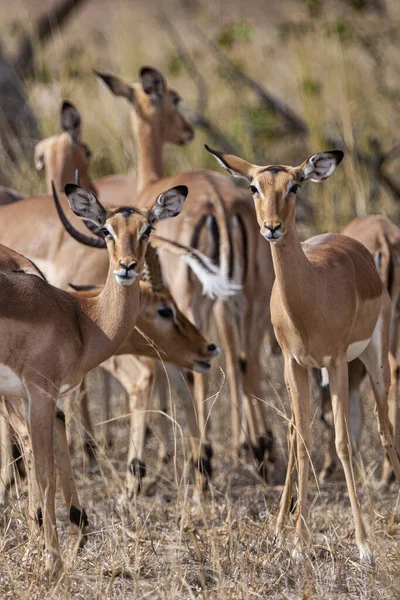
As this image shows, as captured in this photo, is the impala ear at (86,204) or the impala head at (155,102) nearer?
the impala ear at (86,204)

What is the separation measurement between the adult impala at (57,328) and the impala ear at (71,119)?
2784 mm

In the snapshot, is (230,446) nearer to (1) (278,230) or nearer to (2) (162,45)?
(1) (278,230)

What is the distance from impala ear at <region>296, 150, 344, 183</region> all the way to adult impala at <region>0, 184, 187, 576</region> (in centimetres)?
58

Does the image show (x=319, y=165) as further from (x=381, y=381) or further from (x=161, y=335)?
(x=161, y=335)

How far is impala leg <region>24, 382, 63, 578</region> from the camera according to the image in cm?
381

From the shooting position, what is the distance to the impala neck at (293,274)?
13.0ft

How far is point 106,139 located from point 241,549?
21.2 feet

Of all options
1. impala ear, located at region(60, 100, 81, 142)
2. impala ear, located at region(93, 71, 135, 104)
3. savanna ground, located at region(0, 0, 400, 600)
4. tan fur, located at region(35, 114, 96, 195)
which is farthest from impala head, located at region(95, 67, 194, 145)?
savanna ground, located at region(0, 0, 400, 600)

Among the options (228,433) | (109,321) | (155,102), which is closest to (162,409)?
(228,433)

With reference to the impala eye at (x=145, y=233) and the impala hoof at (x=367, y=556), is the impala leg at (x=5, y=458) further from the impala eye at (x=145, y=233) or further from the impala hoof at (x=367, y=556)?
the impala hoof at (x=367, y=556)

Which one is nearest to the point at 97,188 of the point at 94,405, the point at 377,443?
the point at 94,405

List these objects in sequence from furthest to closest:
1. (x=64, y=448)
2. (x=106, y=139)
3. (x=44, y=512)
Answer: (x=106, y=139) < (x=64, y=448) < (x=44, y=512)

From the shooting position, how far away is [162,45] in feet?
52.7

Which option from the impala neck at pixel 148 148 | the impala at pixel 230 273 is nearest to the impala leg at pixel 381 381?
the impala at pixel 230 273
